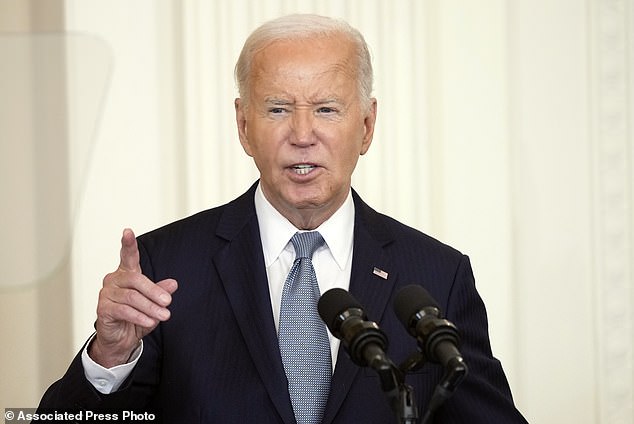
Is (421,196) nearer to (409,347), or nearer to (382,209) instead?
(382,209)

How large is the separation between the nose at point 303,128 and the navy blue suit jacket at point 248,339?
28 cm

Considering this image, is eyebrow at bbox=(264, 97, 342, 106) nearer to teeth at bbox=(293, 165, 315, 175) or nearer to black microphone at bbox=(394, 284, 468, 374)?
teeth at bbox=(293, 165, 315, 175)

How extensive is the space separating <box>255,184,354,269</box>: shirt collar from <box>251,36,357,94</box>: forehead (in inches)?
12.3

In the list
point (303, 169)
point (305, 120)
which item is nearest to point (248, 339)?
point (303, 169)

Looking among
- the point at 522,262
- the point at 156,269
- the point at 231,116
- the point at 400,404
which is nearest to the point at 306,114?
the point at 156,269

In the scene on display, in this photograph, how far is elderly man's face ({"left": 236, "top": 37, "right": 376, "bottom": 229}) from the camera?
265 cm

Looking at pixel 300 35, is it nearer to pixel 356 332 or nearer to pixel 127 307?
pixel 127 307

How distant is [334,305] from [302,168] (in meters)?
0.77

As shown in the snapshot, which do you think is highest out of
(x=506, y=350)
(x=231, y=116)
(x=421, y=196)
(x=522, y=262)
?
(x=231, y=116)

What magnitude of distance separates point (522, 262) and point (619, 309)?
0.43m

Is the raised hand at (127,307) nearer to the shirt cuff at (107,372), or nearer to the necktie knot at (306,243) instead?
the shirt cuff at (107,372)

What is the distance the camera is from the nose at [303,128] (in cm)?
262

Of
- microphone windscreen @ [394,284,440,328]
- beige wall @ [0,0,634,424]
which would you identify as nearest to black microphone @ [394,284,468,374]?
microphone windscreen @ [394,284,440,328]

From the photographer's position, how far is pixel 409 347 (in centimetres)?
265
